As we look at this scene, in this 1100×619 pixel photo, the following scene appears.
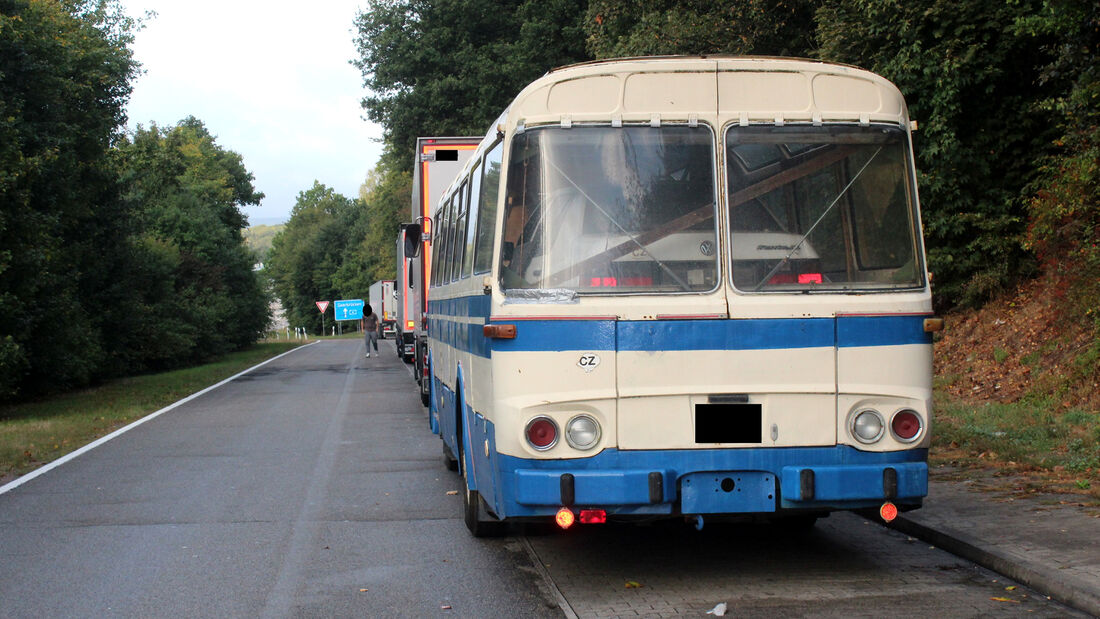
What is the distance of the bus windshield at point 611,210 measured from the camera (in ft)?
20.8

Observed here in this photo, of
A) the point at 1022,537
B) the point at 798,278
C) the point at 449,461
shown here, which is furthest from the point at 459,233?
the point at 1022,537

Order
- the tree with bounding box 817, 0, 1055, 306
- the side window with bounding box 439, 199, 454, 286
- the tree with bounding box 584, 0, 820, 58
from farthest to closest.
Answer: the tree with bounding box 584, 0, 820, 58
the tree with bounding box 817, 0, 1055, 306
the side window with bounding box 439, 199, 454, 286

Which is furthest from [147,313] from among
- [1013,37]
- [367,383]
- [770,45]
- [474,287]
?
[474,287]

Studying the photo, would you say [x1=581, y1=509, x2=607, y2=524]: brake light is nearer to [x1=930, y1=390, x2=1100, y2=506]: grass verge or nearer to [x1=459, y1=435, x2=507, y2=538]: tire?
[x1=459, y1=435, x2=507, y2=538]: tire

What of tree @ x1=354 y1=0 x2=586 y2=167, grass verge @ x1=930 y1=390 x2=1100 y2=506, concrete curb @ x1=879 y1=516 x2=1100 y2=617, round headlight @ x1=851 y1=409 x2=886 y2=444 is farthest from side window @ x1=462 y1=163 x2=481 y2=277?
tree @ x1=354 y1=0 x2=586 y2=167

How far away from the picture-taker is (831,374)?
629 centimetres

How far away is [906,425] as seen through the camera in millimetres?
6336

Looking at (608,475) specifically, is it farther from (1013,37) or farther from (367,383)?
(367,383)

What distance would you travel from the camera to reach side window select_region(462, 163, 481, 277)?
25.7 feet

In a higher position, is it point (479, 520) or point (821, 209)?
point (821, 209)

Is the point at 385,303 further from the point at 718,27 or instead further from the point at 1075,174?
the point at 1075,174

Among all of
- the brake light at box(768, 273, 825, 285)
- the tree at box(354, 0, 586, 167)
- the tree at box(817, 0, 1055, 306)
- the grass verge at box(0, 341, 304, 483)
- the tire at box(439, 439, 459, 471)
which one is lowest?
the grass verge at box(0, 341, 304, 483)

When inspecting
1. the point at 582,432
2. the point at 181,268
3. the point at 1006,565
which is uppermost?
the point at 181,268

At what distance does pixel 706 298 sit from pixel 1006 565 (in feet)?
7.86
